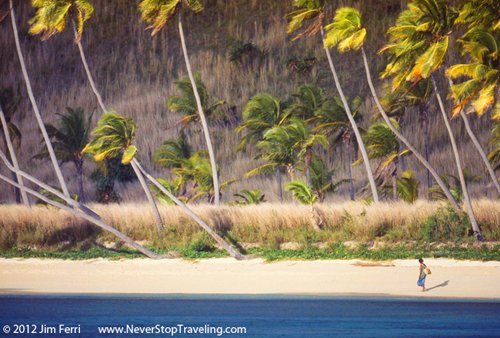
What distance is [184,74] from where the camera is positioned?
57.8 m

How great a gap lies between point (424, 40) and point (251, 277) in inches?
360

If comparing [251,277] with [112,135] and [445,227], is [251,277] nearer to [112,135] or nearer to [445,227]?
[112,135]

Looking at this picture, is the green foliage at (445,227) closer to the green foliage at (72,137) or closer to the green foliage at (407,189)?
the green foliage at (407,189)

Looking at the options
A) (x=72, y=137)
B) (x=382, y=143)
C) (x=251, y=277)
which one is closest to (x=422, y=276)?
(x=251, y=277)

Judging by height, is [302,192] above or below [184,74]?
below

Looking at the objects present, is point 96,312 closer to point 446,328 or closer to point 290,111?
point 446,328

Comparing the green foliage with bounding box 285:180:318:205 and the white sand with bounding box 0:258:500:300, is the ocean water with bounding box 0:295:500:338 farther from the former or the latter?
the green foliage with bounding box 285:180:318:205

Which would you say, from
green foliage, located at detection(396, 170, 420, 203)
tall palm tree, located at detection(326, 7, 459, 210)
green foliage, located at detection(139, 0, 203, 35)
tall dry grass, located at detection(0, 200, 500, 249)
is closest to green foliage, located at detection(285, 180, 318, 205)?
tall dry grass, located at detection(0, 200, 500, 249)

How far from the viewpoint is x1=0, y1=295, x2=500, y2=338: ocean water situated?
1884cm

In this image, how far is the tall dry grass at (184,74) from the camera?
47531mm

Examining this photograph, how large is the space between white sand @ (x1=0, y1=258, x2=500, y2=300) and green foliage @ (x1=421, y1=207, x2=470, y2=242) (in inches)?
82.6

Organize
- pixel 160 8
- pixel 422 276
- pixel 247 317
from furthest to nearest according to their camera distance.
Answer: pixel 160 8, pixel 422 276, pixel 247 317

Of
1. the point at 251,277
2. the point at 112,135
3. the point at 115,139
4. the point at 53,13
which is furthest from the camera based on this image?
the point at 53,13

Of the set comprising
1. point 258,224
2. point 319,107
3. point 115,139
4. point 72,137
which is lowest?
point 258,224
